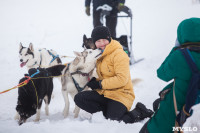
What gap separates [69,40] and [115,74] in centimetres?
658

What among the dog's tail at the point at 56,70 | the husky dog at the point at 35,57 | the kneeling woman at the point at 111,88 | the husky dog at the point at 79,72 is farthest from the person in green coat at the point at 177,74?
the husky dog at the point at 35,57

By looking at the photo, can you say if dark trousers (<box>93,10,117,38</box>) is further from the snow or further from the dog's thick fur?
the dog's thick fur

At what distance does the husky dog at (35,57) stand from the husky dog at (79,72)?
1.04 m

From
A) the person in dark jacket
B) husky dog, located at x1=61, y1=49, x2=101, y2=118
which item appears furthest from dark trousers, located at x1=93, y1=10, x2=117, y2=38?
husky dog, located at x1=61, y1=49, x2=101, y2=118

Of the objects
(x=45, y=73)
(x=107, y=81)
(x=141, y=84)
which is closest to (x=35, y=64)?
(x=45, y=73)

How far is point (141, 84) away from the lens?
3572 mm

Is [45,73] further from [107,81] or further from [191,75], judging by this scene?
[191,75]

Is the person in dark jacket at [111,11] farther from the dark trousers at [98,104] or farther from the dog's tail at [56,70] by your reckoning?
the dark trousers at [98,104]

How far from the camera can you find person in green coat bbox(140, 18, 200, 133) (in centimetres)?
105

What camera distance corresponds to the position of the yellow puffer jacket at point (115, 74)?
179 cm

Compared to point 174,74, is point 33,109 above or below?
below

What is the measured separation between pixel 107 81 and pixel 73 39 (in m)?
6.72

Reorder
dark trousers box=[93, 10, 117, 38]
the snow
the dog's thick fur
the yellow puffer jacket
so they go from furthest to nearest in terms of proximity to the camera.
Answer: dark trousers box=[93, 10, 117, 38], the dog's thick fur, the yellow puffer jacket, the snow

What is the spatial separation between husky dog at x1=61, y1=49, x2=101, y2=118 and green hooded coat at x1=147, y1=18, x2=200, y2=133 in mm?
1077
